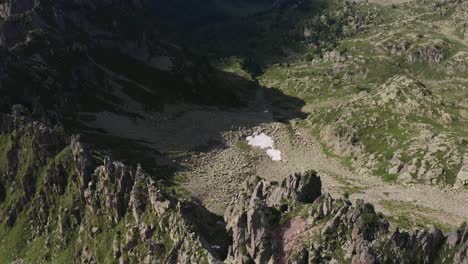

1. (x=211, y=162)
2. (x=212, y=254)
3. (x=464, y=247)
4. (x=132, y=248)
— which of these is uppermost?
(x=464, y=247)

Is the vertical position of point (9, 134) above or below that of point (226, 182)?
above

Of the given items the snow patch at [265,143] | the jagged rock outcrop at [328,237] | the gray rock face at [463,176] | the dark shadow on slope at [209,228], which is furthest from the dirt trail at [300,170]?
the jagged rock outcrop at [328,237]

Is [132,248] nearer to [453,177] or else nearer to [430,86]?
[453,177]

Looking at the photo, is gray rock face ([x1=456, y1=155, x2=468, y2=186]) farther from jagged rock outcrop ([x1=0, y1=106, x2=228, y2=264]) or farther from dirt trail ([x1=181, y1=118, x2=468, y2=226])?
jagged rock outcrop ([x1=0, y1=106, x2=228, y2=264])

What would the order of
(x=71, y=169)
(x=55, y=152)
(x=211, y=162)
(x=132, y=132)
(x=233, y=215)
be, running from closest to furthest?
(x=233, y=215)
(x=71, y=169)
(x=55, y=152)
(x=211, y=162)
(x=132, y=132)

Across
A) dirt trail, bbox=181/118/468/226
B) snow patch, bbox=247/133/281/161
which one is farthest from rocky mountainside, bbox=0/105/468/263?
snow patch, bbox=247/133/281/161

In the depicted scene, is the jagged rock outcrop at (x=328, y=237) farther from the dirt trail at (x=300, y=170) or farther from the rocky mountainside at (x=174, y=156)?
the dirt trail at (x=300, y=170)

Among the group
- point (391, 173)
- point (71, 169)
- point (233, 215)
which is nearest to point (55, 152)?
point (71, 169)
